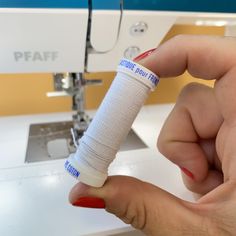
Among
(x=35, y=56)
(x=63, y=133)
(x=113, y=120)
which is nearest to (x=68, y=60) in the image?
(x=35, y=56)

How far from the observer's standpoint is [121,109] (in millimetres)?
320

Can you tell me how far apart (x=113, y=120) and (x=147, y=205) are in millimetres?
115

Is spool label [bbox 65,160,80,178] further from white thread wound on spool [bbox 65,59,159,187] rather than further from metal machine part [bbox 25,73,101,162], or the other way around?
metal machine part [bbox 25,73,101,162]

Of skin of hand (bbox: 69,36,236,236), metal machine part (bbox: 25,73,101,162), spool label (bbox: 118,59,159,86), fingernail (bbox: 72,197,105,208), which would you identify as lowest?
metal machine part (bbox: 25,73,101,162)

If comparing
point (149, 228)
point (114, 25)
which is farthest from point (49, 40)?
point (149, 228)

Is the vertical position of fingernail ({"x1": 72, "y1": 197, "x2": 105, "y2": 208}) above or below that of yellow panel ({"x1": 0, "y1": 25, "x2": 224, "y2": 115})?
above

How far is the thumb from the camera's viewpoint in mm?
338

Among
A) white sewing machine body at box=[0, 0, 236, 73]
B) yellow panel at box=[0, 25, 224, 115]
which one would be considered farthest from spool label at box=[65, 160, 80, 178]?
yellow panel at box=[0, 25, 224, 115]

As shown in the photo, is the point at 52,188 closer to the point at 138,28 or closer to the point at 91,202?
the point at 91,202

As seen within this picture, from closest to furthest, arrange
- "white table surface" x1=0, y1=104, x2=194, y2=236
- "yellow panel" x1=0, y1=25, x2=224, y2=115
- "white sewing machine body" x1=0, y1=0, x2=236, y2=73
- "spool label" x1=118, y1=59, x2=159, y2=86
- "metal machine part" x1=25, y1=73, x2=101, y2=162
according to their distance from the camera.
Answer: "spool label" x1=118, y1=59, x2=159, y2=86
"white table surface" x1=0, y1=104, x2=194, y2=236
"white sewing machine body" x1=0, y1=0, x2=236, y2=73
"metal machine part" x1=25, y1=73, x2=101, y2=162
"yellow panel" x1=0, y1=25, x2=224, y2=115

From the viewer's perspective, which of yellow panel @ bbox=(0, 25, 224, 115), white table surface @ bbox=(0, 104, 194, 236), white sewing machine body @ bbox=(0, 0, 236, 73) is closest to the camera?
white table surface @ bbox=(0, 104, 194, 236)

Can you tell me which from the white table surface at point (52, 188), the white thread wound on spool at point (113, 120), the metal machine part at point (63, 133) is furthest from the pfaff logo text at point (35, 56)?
the white thread wound on spool at point (113, 120)

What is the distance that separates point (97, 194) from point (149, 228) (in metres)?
0.08

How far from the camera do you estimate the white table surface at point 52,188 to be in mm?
475
